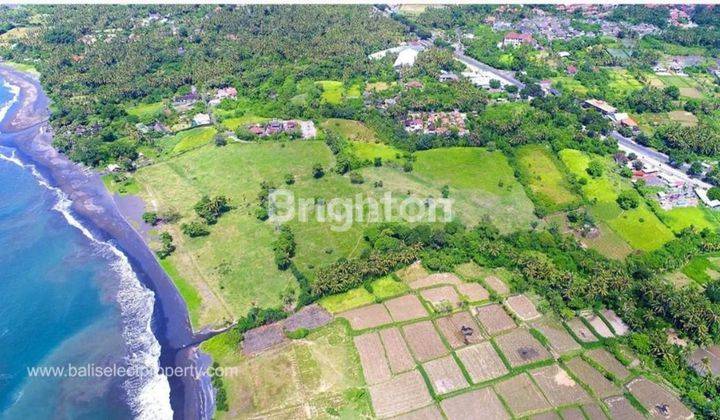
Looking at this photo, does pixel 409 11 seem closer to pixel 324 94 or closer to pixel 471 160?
pixel 324 94

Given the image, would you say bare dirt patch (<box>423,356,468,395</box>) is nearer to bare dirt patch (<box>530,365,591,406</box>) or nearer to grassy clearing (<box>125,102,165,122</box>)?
bare dirt patch (<box>530,365,591,406</box>)

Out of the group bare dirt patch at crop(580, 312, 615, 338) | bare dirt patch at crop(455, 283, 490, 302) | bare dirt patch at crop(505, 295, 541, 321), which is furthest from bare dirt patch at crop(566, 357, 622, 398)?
bare dirt patch at crop(455, 283, 490, 302)

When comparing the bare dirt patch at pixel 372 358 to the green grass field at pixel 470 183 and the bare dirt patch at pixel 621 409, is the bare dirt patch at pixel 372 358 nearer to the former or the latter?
the bare dirt patch at pixel 621 409

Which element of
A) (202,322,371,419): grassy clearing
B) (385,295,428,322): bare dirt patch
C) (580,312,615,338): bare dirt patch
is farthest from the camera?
(385,295,428,322): bare dirt patch

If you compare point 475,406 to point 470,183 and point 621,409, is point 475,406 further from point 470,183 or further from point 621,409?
point 470,183

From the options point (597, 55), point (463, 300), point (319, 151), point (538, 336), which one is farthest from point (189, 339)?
point (597, 55)

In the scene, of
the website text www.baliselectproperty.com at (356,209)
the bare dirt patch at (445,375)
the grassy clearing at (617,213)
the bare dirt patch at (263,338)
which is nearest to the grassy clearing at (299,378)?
the bare dirt patch at (263,338)

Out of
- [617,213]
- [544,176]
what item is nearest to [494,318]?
[617,213]
